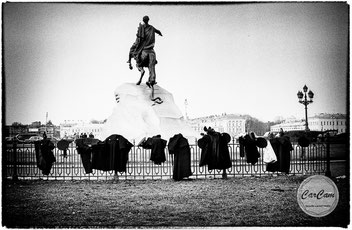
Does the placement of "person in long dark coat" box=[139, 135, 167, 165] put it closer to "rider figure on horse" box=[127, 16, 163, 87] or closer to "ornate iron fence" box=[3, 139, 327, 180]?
"ornate iron fence" box=[3, 139, 327, 180]

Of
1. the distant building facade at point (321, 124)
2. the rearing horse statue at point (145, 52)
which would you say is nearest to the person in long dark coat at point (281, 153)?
the distant building facade at point (321, 124)

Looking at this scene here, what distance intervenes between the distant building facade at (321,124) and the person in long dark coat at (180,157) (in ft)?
7.31

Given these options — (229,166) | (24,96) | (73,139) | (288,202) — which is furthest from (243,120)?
(24,96)

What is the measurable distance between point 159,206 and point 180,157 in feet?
7.05

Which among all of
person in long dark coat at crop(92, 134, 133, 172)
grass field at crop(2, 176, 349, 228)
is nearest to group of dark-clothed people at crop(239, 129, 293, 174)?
grass field at crop(2, 176, 349, 228)

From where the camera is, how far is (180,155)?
11711 millimetres

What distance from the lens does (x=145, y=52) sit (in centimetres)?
1329

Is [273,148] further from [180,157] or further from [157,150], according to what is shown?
[157,150]

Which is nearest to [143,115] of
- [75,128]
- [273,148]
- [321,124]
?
[75,128]

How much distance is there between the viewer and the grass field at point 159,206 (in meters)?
9.35

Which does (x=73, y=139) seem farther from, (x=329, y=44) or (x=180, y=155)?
(x=329, y=44)

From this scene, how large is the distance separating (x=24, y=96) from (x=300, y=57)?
567 centimetres

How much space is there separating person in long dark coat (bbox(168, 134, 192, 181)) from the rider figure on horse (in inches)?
101

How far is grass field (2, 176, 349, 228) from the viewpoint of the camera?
935cm
